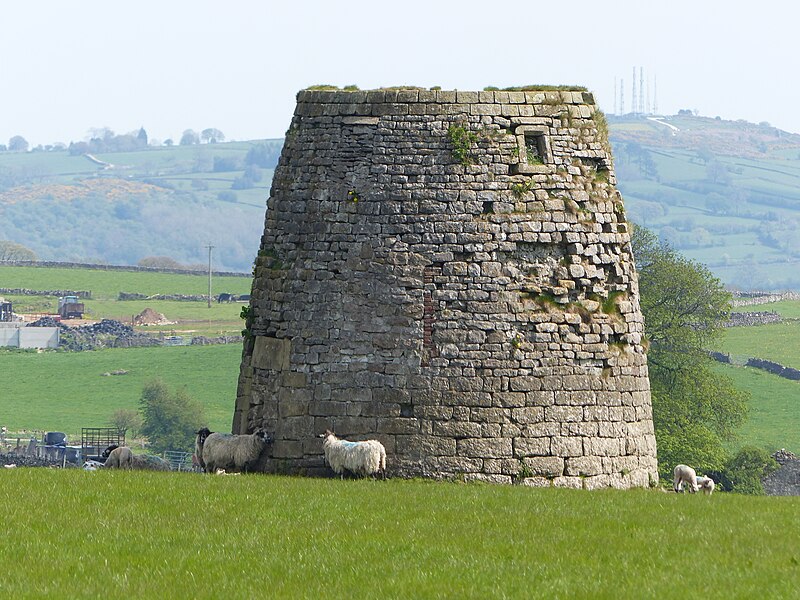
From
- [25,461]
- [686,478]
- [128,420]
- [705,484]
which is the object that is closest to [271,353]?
[686,478]

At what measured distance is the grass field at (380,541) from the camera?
16.1 m

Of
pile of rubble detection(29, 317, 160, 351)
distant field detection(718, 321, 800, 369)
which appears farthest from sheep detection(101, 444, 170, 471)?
pile of rubble detection(29, 317, 160, 351)

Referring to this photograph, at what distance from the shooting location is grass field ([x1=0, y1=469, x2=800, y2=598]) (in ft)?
52.9

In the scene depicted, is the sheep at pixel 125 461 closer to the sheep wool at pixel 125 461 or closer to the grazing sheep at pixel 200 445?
the sheep wool at pixel 125 461

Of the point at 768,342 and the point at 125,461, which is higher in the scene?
the point at 768,342

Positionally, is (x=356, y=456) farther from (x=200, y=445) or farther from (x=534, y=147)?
(x=534, y=147)

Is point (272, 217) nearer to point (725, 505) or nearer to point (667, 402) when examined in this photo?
point (725, 505)

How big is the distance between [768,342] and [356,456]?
108 meters

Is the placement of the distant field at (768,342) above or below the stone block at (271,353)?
below

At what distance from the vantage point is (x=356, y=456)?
23984 millimetres

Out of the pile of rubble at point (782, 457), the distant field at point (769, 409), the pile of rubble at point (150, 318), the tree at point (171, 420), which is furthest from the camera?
the pile of rubble at point (150, 318)

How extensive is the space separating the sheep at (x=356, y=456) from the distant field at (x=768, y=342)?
299ft

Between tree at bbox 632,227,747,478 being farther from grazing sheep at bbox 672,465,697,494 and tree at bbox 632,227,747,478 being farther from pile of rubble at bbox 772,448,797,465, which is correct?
grazing sheep at bbox 672,465,697,494

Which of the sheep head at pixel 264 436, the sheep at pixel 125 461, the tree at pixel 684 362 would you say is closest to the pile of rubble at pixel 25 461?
the tree at pixel 684 362
